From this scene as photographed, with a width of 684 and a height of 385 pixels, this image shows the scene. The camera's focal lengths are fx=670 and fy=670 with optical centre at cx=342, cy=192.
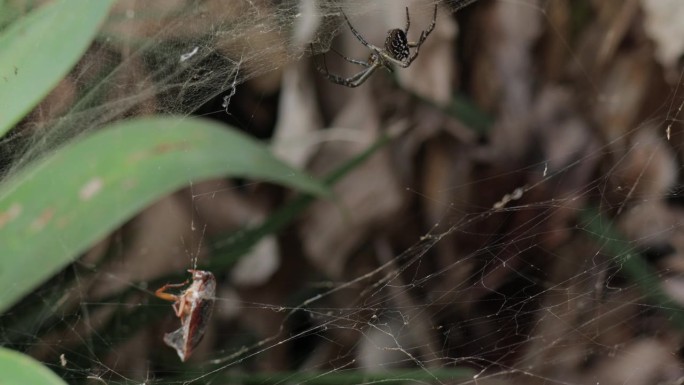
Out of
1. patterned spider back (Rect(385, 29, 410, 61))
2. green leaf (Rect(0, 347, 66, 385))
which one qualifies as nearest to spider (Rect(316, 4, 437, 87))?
patterned spider back (Rect(385, 29, 410, 61))

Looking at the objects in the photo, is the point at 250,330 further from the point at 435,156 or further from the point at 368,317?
the point at 435,156

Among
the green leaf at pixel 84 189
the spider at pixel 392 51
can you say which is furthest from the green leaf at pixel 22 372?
the spider at pixel 392 51

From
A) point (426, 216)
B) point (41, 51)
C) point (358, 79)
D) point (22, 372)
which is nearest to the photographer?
point (22, 372)

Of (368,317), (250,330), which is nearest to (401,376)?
(368,317)

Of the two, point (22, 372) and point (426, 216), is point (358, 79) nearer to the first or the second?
point (426, 216)

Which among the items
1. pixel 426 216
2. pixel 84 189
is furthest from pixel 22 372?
pixel 426 216

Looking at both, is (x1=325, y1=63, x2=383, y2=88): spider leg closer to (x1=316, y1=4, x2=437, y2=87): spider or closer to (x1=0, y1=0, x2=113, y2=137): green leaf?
(x1=316, y1=4, x2=437, y2=87): spider
